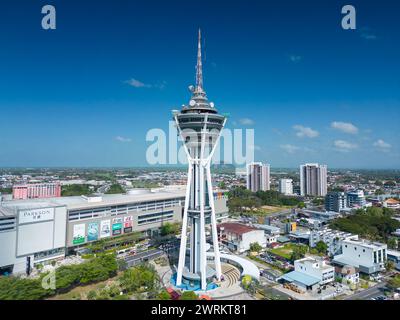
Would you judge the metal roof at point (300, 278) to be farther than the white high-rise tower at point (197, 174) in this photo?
No

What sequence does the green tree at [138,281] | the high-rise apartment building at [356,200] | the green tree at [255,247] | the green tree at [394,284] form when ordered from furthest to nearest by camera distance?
1. the high-rise apartment building at [356,200]
2. the green tree at [255,247]
3. the green tree at [394,284]
4. the green tree at [138,281]

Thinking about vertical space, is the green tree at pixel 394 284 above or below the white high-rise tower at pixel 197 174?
below

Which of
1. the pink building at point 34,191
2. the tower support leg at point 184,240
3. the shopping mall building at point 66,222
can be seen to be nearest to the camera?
the tower support leg at point 184,240

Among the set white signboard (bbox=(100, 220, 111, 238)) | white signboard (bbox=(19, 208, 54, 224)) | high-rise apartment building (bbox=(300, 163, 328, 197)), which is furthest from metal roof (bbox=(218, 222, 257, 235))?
high-rise apartment building (bbox=(300, 163, 328, 197))

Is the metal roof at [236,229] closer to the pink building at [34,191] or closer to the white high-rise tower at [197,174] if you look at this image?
the white high-rise tower at [197,174]

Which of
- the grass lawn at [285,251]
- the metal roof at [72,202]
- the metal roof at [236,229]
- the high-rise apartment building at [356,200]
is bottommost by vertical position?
the grass lawn at [285,251]

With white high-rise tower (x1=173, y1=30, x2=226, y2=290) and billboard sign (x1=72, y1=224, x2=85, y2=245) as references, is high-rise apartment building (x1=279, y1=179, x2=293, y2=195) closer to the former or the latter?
white high-rise tower (x1=173, y1=30, x2=226, y2=290)

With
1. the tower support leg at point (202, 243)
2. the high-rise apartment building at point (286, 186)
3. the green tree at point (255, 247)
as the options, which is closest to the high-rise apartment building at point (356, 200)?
the high-rise apartment building at point (286, 186)
